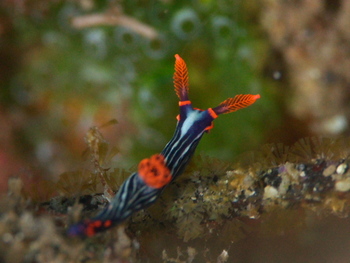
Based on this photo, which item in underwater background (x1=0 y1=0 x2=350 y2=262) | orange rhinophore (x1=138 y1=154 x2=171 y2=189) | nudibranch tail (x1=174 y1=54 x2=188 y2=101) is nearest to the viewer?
orange rhinophore (x1=138 y1=154 x2=171 y2=189)

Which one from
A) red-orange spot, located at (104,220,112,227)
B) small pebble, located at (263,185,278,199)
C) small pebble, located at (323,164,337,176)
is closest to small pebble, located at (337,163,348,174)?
small pebble, located at (323,164,337,176)

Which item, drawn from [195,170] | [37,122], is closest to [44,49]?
[37,122]

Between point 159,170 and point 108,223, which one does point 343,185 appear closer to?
point 159,170

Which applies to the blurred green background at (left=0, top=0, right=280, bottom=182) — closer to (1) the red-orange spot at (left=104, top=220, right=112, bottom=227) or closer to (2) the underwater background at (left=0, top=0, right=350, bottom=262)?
(2) the underwater background at (left=0, top=0, right=350, bottom=262)

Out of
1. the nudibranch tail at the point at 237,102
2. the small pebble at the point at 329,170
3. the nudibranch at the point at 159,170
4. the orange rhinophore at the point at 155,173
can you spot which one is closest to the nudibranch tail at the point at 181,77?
the nudibranch at the point at 159,170

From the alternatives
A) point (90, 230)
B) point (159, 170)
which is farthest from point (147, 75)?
point (90, 230)

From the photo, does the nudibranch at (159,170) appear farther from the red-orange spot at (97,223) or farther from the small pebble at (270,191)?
the small pebble at (270,191)

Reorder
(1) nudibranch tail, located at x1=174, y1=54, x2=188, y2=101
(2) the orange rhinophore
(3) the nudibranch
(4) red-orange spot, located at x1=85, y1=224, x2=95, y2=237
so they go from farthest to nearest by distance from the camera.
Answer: (1) nudibranch tail, located at x1=174, y1=54, x2=188, y2=101 → (2) the orange rhinophore → (3) the nudibranch → (4) red-orange spot, located at x1=85, y1=224, x2=95, y2=237
